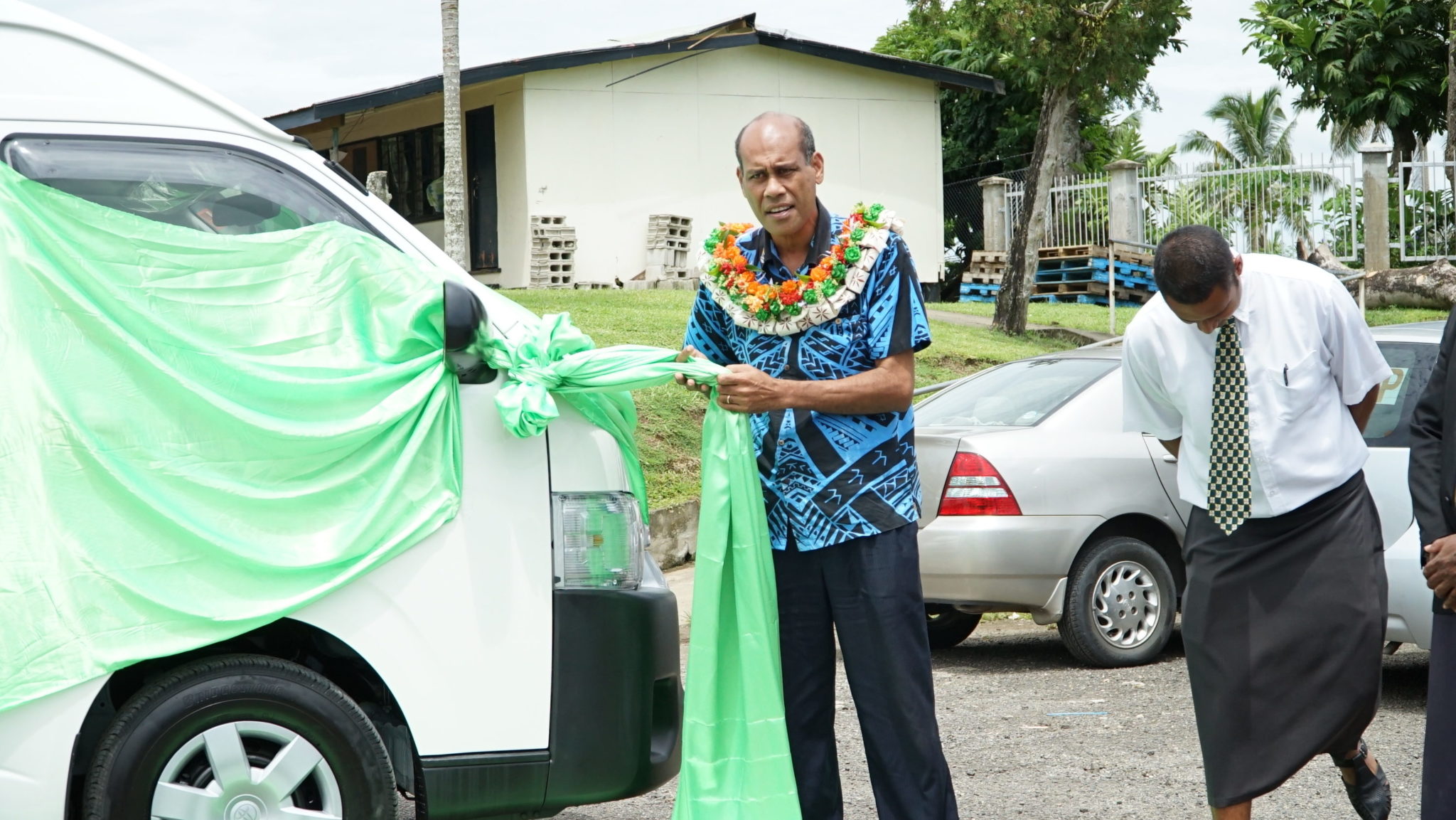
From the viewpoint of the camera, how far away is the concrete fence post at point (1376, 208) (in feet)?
65.3

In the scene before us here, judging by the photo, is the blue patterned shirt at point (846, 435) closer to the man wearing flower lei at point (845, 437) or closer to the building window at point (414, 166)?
the man wearing flower lei at point (845, 437)

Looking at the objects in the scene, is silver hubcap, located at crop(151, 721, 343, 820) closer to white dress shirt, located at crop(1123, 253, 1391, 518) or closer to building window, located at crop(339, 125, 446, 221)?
white dress shirt, located at crop(1123, 253, 1391, 518)

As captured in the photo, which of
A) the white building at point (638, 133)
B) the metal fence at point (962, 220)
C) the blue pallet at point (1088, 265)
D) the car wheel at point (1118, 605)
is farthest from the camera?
the metal fence at point (962, 220)

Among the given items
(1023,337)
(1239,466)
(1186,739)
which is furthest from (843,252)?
(1023,337)

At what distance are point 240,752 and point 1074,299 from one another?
67.7 feet

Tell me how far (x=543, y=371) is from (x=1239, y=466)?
1877 mm

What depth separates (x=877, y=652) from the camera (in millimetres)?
3562

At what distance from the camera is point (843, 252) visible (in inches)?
141

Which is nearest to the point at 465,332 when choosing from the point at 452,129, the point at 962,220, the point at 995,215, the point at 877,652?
the point at 877,652

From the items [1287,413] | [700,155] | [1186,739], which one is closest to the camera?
[1287,413]

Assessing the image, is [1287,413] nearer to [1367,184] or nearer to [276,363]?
[276,363]

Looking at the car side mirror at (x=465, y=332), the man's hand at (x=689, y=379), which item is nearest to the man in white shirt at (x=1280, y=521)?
the man's hand at (x=689, y=379)

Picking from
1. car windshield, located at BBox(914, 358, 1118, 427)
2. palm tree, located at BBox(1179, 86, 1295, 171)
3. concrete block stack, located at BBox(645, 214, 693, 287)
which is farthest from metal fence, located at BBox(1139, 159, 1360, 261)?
palm tree, located at BBox(1179, 86, 1295, 171)

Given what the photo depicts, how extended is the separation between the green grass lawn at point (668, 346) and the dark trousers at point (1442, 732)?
5.93 m
